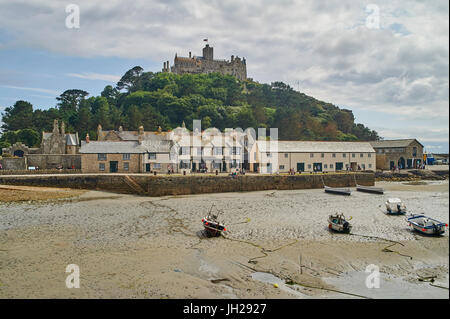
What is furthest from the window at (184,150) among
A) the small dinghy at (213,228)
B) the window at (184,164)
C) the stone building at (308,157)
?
the small dinghy at (213,228)

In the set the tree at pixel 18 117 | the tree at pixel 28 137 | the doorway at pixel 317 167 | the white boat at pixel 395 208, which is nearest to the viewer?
the white boat at pixel 395 208

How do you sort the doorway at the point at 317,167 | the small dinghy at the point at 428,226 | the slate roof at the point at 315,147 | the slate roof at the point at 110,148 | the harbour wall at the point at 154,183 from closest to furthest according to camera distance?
the small dinghy at the point at 428,226 → the harbour wall at the point at 154,183 → the slate roof at the point at 110,148 → the slate roof at the point at 315,147 → the doorway at the point at 317,167

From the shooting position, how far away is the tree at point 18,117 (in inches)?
2687

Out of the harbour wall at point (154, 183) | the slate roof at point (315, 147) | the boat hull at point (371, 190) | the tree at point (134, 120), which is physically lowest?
the boat hull at point (371, 190)

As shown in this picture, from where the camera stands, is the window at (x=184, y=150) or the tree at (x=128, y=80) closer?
the window at (x=184, y=150)

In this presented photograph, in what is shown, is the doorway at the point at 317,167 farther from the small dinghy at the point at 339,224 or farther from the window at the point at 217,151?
the small dinghy at the point at 339,224

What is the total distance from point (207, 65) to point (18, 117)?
90981 mm

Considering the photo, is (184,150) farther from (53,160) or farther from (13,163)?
(13,163)

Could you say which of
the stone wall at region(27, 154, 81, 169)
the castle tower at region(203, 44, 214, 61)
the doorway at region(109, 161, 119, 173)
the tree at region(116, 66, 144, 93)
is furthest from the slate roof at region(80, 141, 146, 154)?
the castle tower at region(203, 44, 214, 61)

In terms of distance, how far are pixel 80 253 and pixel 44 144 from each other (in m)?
40.7

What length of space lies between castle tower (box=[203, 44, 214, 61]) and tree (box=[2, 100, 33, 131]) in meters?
84.9

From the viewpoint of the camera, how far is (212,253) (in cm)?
1625

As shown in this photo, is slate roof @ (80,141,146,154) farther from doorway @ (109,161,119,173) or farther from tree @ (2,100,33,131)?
tree @ (2,100,33,131)

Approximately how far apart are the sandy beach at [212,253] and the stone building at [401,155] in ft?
112
